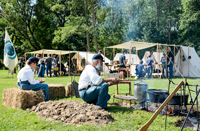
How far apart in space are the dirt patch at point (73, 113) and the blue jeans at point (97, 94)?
379 millimetres

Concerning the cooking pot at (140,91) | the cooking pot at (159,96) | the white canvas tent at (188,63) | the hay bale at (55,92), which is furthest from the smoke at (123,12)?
the cooking pot at (159,96)

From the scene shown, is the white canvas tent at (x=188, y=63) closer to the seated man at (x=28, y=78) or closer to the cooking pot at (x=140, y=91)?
the cooking pot at (x=140, y=91)

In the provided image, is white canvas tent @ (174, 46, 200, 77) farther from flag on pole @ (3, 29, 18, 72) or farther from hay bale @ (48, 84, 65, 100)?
flag on pole @ (3, 29, 18, 72)

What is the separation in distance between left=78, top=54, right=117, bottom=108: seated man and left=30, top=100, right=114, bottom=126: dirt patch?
0.39 m

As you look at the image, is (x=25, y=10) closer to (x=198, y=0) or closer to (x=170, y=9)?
(x=170, y=9)

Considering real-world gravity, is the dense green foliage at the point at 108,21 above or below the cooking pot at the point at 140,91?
above

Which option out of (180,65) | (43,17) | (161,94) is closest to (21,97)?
(161,94)

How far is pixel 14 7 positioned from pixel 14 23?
7.64 feet

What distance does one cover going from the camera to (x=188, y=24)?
22.5m

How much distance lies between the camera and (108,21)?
22859mm

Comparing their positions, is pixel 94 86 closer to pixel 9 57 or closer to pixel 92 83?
pixel 92 83

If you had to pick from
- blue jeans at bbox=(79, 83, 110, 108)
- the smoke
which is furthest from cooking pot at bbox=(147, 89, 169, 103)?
the smoke

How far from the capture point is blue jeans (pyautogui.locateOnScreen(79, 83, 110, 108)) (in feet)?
14.4

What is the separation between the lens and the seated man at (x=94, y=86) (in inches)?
172
